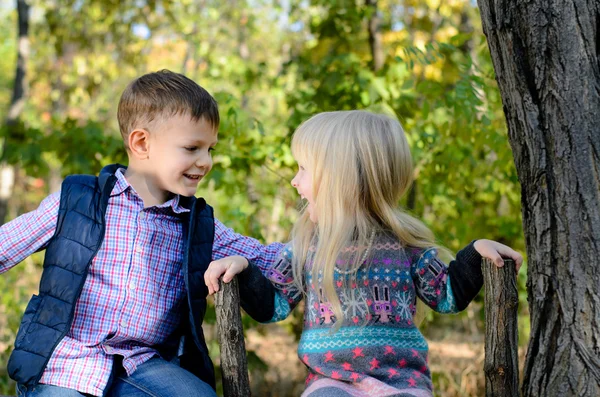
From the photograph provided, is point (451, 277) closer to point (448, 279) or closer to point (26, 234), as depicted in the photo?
point (448, 279)

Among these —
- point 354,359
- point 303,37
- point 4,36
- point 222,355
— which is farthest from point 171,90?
point 4,36

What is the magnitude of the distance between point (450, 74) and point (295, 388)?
245cm

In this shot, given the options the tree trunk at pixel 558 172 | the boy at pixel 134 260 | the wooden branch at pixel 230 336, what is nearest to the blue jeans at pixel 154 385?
the boy at pixel 134 260

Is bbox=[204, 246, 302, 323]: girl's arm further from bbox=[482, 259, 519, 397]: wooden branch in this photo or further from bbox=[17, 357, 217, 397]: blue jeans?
bbox=[482, 259, 519, 397]: wooden branch

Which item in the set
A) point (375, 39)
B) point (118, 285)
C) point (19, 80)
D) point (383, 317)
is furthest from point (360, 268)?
point (19, 80)

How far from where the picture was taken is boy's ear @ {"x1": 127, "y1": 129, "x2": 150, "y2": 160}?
2.49 m

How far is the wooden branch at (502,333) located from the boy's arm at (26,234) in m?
1.43

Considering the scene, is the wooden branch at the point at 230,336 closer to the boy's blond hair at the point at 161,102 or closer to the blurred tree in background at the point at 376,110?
the boy's blond hair at the point at 161,102

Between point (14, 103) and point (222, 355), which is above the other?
point (14, 103)

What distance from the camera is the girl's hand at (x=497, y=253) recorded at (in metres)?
2.13

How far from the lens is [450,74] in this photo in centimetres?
459

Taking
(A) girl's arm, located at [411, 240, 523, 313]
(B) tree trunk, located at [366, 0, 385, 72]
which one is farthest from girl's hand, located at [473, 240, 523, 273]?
(B) tree trunk, located at [366, 0, 385, 72]

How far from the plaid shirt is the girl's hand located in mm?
1044

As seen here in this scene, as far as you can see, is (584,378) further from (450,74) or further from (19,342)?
(450,74)
